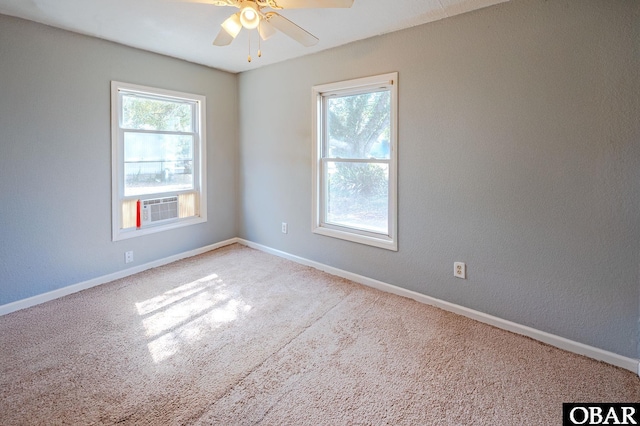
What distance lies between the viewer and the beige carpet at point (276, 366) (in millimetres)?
1662

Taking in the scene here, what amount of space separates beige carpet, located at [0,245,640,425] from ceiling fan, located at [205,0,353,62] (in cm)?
190

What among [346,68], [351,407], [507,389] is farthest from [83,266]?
[507,389]

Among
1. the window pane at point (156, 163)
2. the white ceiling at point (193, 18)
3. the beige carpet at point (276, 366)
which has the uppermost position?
the white ceiling at point (193, 18)

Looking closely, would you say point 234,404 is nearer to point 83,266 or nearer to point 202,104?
point 83,266

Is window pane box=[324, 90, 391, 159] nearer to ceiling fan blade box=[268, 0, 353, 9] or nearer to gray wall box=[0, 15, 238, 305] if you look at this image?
ceiling fan blade box=[268, 0, 353, 9]

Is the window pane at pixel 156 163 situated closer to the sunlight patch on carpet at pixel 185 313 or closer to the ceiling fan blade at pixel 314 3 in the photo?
the sunlight patch on carpet at pixel 185 313

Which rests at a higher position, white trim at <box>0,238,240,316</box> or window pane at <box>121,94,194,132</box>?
window pane at <box>121,94,194,132</box>

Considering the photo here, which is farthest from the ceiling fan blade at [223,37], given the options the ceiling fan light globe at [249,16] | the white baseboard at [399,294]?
the white baseboard at [399,294]

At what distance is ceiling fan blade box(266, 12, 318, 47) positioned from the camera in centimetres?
202

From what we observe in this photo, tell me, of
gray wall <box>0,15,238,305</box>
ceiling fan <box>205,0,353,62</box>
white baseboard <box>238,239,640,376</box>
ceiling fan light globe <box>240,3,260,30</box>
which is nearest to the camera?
ceiling fan <box>205,0,353,62</box>

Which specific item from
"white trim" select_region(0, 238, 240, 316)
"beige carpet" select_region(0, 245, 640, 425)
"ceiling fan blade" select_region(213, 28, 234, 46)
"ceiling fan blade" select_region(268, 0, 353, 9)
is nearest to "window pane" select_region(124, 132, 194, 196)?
"white trim" select_region(0, 238, 240, 316)

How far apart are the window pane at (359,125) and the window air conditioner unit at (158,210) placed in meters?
1.93

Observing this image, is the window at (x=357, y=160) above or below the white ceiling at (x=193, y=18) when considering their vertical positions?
below

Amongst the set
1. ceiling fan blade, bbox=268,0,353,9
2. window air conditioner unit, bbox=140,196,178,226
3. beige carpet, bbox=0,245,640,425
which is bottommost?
beige carpet, bbox=0,245,640,425
